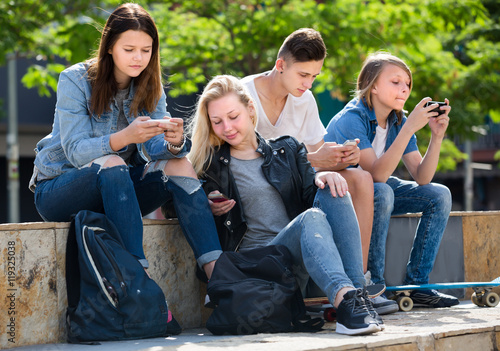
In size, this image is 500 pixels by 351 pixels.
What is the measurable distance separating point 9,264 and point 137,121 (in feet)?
3.08

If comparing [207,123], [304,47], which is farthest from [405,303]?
[304,47]

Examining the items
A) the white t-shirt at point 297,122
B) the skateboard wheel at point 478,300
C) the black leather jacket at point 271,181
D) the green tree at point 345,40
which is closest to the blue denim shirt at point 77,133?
the black leather jacket at point 271,181

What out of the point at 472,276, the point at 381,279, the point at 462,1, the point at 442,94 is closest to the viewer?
the point at 381,279

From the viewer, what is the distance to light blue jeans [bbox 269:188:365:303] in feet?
10.5

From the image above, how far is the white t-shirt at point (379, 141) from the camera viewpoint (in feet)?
15.0

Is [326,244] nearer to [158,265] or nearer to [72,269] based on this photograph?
[158,265]

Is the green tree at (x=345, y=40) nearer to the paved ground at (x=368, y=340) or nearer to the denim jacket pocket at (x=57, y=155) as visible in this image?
the paved ground at (x=368, y=340)

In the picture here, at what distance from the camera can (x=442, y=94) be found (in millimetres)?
12992

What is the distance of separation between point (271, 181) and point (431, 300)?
1376 mm

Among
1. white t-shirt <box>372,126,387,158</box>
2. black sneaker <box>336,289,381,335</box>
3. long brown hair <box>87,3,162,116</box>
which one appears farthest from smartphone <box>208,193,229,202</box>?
white t-shirt <box>372,126,387,158</box>

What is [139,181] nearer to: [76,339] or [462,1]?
[76,339]

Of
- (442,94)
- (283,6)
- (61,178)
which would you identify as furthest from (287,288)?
(442,94)

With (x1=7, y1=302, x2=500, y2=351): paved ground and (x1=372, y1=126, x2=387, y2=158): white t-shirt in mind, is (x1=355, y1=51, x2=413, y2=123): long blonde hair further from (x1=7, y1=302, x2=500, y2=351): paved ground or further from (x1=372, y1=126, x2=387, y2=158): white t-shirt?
(x1=7, y1=302, x2=500, y2=351): paved ground

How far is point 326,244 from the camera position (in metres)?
3.26
